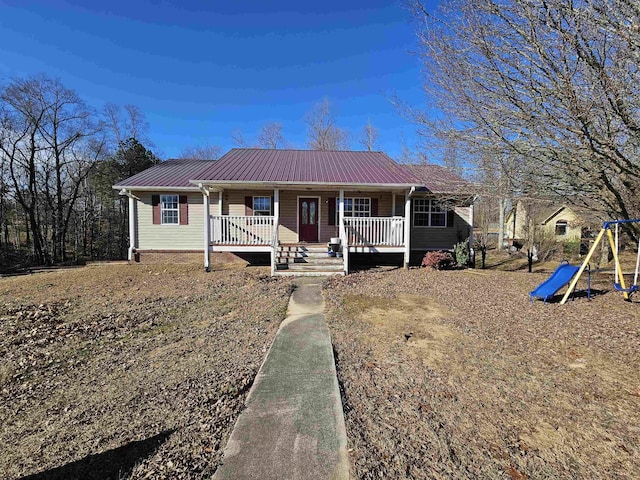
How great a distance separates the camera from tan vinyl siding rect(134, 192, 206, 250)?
1331cm

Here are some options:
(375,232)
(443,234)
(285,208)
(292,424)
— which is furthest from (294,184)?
(292,424)

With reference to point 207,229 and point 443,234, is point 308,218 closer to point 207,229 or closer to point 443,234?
point 207,229

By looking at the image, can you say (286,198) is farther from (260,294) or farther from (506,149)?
(506,149)

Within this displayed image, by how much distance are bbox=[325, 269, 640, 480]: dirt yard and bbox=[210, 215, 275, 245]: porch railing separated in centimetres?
554

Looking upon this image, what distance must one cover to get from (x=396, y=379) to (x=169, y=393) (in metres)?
2.52

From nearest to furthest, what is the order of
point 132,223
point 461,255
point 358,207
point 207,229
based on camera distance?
point 207,229 < point 461,255 < point 132,223 < point 358,207

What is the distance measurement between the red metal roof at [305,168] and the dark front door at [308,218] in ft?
4.46

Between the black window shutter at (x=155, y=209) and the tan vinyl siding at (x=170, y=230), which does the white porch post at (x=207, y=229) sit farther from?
the black window shutter at (x=155, y=209)

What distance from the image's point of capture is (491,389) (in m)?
3.27

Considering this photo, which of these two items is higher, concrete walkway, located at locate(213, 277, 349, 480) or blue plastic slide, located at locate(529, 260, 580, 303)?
blue plastic slide, located at locate(529, 260, 580, 303)

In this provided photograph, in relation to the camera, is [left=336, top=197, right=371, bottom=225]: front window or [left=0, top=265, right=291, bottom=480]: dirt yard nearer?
[left=0, top=265, right=291, bottom=480]: dirt yard

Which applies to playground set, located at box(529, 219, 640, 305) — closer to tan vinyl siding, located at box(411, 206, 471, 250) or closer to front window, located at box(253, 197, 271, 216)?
tan vinyl siding, located at box(411, 206, 471, 250)

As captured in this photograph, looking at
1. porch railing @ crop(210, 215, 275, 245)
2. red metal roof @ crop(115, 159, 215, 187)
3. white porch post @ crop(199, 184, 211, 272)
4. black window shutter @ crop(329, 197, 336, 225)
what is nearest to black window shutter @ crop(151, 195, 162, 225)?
red metal roof @ crop(115, 159, 215, 187)

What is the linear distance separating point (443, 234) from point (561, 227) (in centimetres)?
2015
